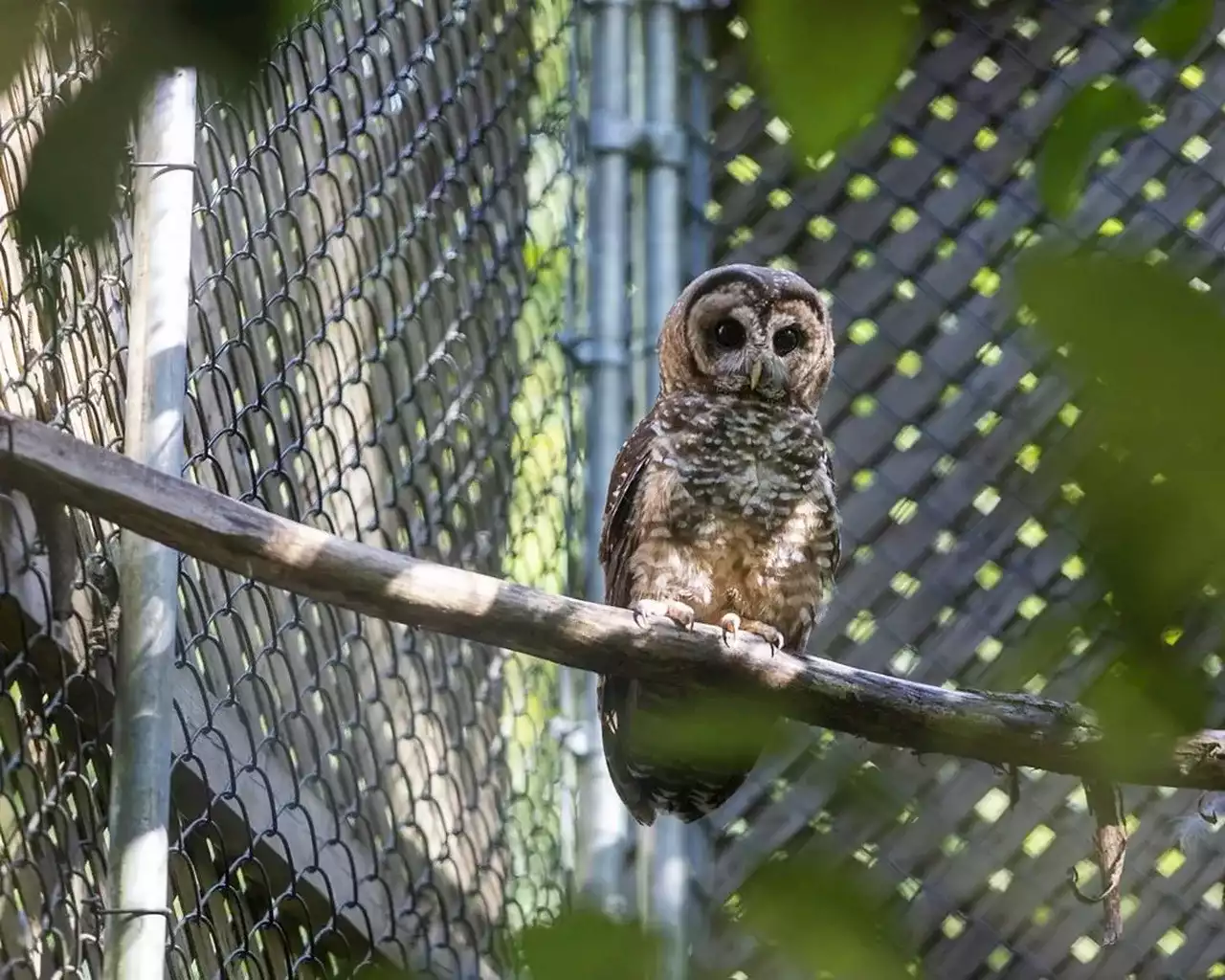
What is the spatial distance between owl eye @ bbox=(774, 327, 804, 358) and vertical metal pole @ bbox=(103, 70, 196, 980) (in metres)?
1.34

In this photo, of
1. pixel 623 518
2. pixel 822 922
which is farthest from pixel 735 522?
pixel 822 922

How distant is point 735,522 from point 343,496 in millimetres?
665

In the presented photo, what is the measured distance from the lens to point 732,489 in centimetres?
265

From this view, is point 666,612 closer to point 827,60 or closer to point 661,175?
point 661,175

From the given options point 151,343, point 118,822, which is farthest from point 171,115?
point 118,822

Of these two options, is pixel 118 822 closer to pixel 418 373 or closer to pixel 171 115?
pixel 171 115

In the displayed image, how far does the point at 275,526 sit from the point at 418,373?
120 cm

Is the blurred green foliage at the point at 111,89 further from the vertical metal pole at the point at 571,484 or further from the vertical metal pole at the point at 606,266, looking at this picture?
the vertical metal pole at the point at 606,266

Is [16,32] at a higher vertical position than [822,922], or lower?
higher

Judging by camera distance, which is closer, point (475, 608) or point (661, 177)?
point (475, 608)

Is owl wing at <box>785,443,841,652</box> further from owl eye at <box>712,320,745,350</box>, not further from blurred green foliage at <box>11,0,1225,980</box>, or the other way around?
blurred green foliage at <box>11,0,1225,980</box>

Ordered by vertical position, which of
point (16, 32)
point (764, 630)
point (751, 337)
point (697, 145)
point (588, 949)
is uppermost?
point (697, 145)

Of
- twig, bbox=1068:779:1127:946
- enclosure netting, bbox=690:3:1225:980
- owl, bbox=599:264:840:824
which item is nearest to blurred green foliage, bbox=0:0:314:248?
twig, bbox=1068:779:1127:946

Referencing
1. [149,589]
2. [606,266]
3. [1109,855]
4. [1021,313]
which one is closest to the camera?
[1021,313]
